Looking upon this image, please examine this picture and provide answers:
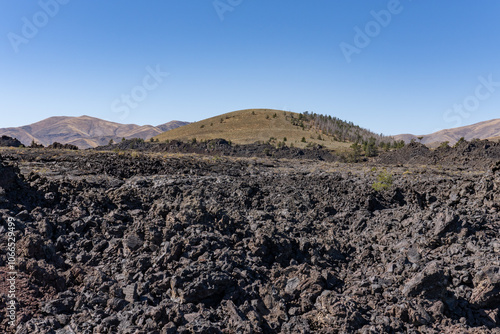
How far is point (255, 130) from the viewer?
215ft

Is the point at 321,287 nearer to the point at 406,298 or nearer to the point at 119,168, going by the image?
the point at 406,298

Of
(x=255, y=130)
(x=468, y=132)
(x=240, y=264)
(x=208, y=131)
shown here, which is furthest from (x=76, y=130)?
(x=468, y=132)

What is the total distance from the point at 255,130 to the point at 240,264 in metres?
59.7

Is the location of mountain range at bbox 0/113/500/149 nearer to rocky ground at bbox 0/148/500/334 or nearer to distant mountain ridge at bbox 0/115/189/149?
distant mountain ridge at bbox 0/115/189/149

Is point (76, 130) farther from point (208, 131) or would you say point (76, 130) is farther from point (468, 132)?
point (468, 132)

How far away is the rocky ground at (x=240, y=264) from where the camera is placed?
17.4 ft

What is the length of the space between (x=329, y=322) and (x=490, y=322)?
2.70 metres

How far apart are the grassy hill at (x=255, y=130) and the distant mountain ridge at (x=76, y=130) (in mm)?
72712

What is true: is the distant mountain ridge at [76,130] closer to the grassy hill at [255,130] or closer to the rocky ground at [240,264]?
the grassy hill at [255,130]

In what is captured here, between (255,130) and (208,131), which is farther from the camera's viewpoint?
(208,131)

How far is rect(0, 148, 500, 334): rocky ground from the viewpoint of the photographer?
531cm

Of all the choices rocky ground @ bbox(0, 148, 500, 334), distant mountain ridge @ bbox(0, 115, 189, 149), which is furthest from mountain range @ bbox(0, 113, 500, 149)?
rocky ground @ bbox(0, 148, 500, 334)

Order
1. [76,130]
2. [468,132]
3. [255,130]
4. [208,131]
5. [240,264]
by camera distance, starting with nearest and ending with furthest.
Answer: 1. [240,264]
2. [255,130]
3. [208,131]
4. [76,130]
5. [468,132]

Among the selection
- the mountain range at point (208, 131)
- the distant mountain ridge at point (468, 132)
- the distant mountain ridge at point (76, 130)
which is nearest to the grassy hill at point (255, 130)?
the mountain range at point (208, 131)
